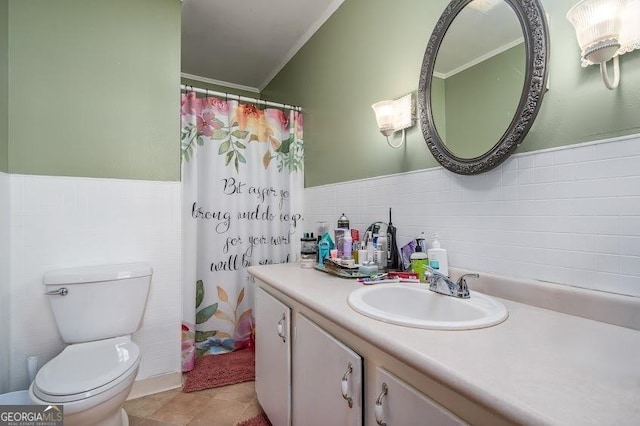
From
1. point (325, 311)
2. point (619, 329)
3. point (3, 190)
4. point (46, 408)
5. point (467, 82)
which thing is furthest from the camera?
point (3, 190)

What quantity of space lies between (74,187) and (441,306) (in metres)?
1.94

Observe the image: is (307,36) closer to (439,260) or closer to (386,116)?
(386,116)

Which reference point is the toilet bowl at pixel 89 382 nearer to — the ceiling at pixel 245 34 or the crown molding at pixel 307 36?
the ceiling at pixel 245 34

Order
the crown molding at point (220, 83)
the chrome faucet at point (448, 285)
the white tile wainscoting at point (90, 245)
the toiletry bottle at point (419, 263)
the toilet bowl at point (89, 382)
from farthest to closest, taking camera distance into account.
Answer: the crown molding at point (220, 83) → the white tile wainscoting at point (90, 245) → the toiletry bottle at point (419, 263) → the toilet bowl at point (89, 382) → the chrome faucet at point (448, 285)

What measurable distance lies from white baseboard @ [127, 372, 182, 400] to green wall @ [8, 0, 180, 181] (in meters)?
1.23

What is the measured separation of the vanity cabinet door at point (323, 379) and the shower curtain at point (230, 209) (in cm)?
116

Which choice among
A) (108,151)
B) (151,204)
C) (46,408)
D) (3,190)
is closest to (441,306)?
(46,408)

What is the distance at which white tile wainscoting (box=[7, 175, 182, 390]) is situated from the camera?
1.53 meters

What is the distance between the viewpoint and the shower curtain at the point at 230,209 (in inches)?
80.1

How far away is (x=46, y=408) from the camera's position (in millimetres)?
1060

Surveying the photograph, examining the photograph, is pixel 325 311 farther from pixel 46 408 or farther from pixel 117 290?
pixel 117 290

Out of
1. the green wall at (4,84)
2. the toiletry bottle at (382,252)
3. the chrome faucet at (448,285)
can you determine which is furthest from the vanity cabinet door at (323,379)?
the green wall at (4,84)

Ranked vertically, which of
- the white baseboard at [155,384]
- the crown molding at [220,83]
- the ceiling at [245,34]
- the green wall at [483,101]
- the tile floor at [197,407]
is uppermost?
the ceiling at [245,34]

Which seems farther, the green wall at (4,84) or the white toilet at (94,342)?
the green wall at (4,84)
